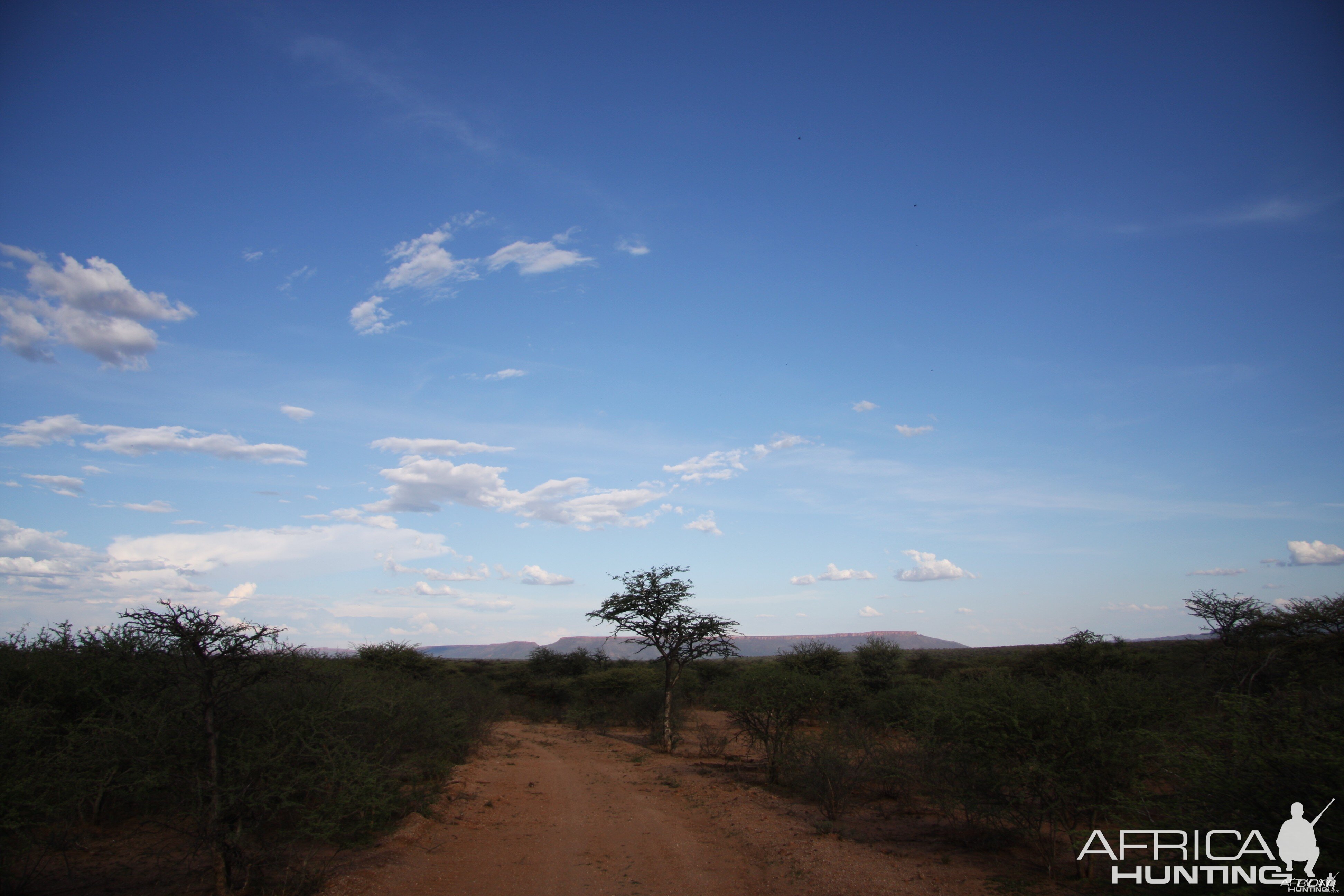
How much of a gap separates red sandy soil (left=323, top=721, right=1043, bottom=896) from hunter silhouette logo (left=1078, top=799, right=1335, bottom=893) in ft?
10.8

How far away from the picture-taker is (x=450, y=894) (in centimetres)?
920

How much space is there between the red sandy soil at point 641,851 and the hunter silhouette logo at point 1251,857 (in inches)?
130

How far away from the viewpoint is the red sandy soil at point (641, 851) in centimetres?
931

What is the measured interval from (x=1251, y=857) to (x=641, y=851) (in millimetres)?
8796

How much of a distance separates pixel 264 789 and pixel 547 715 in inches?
1324

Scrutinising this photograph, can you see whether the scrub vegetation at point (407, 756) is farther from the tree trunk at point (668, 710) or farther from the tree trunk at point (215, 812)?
the tree trunk at point (668, 710)

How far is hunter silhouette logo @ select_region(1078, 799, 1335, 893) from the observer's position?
502cm

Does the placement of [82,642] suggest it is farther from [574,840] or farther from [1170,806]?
[1170,806]

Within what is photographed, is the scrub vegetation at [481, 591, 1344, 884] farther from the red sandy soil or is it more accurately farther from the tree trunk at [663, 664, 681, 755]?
the red sandy soil

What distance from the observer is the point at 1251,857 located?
5492 millimetres

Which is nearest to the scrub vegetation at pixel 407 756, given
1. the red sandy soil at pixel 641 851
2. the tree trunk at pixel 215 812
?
the tree trunk at pixel 215 812

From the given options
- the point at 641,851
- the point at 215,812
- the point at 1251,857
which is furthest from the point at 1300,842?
the point at 215,812

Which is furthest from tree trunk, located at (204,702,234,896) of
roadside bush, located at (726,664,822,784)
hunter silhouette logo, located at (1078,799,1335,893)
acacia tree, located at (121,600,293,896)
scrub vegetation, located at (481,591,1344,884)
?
roadside bush, located at (726,664,822,784)

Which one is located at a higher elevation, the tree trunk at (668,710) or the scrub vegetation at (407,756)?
the scrub vegetation at (407,756)
